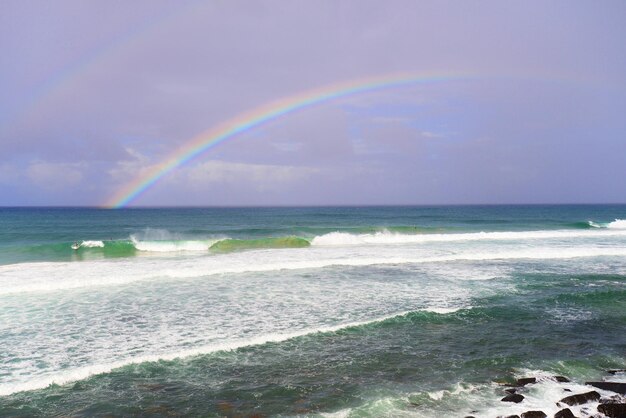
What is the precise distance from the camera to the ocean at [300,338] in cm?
729

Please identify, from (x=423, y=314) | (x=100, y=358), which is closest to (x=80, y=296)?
(x=100, y=358)

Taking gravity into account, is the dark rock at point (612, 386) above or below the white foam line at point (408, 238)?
below

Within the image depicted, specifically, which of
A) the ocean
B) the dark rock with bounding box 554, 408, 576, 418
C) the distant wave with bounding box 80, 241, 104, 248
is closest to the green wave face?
the distant wave with bounding box 80, 241, 104, 248

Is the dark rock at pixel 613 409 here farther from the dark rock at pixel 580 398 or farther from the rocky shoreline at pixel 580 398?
the dark rock at pixel 580 398

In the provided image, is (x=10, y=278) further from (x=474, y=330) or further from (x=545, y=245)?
(x=545, y=245)

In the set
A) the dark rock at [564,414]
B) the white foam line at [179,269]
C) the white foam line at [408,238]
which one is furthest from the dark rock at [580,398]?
the white foam line at [408,238]

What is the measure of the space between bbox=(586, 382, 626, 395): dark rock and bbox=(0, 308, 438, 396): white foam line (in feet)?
17.5

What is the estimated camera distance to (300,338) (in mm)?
10484

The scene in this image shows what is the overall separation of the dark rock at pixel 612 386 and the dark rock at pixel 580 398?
1.80 ft

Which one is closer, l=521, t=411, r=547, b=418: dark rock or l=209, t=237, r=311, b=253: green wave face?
l=521, t=411, r=547, b=418: dark rock

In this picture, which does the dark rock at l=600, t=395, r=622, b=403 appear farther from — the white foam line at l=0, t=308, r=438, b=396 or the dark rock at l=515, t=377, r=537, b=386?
the white foam line at l=0, t=308, r=438, b=396

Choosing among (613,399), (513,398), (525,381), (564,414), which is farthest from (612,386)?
(513,398)

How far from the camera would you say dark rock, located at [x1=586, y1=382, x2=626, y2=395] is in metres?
7.49

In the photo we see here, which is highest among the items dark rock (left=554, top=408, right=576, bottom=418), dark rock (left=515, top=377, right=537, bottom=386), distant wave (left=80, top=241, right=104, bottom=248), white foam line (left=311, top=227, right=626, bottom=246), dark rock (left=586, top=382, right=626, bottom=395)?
distant wave (left=80, top=241, right=104, bottom=248)
